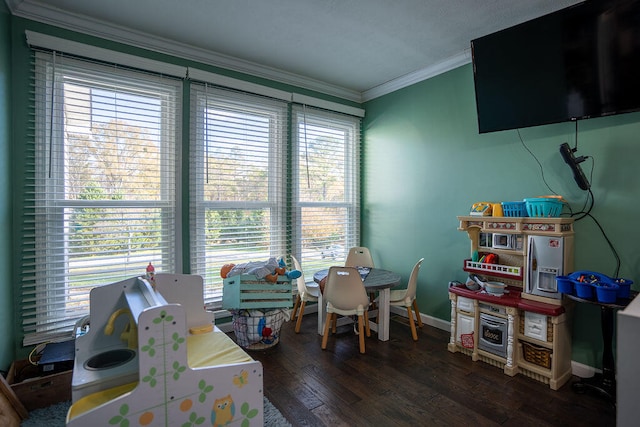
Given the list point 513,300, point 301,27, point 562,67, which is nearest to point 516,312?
point 513,300

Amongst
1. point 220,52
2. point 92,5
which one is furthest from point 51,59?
point 220,52

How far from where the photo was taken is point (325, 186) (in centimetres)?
389

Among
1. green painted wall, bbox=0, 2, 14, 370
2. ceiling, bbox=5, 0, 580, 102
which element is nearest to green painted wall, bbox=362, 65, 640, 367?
ceiling, bbox=5, 0, 580, 102

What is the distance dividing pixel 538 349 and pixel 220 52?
362cm

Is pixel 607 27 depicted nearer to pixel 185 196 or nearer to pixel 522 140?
pixel 522 140

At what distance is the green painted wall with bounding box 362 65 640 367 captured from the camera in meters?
2.21

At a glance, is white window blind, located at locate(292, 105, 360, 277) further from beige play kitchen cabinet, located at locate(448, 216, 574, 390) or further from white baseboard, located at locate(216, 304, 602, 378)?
beige play kitchen cabinet, located at locate(448, 216, 574, 390)

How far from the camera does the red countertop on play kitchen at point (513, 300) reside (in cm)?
218

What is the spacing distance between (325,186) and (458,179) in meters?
1.49

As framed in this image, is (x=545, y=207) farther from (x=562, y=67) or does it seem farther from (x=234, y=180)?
(x=234, y=180)

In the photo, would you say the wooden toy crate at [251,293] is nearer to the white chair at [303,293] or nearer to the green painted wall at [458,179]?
the white chair at [303,293]

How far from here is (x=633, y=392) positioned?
1.09 metres

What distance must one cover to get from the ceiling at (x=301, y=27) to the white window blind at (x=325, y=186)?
682 mm

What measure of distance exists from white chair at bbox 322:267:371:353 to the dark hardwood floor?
0.89 feet
